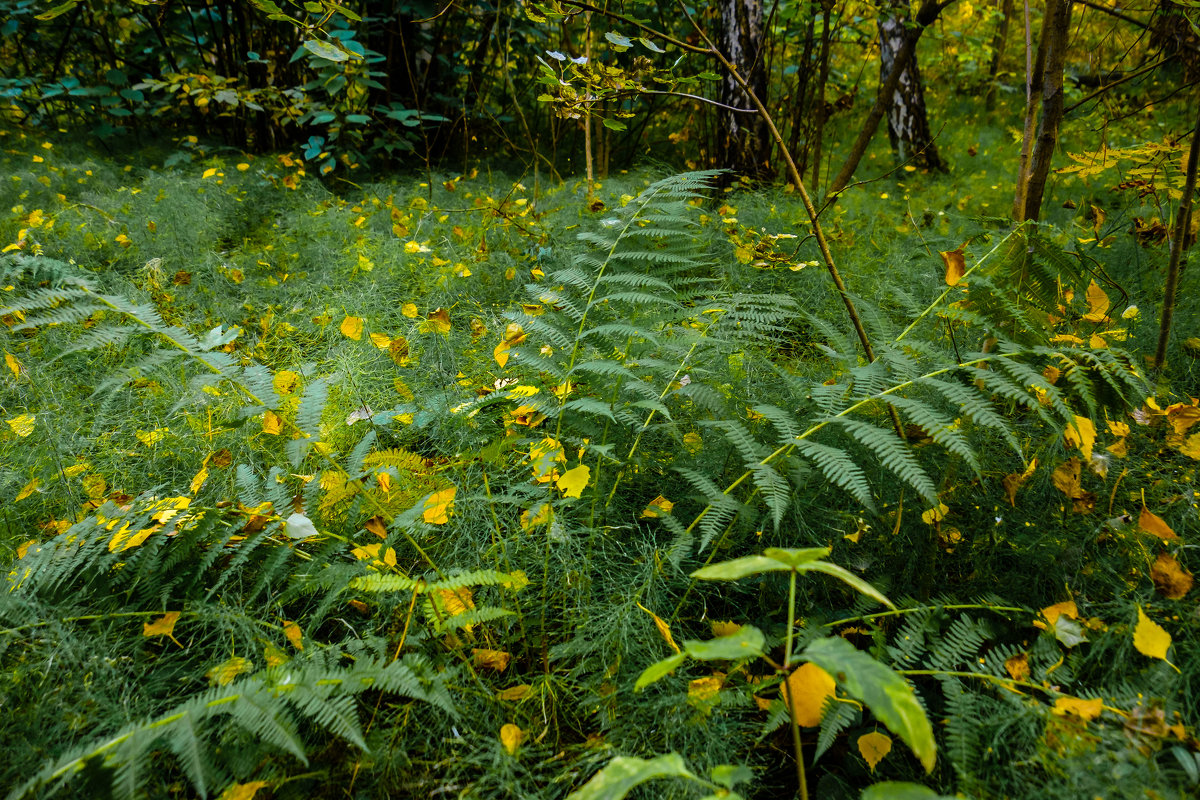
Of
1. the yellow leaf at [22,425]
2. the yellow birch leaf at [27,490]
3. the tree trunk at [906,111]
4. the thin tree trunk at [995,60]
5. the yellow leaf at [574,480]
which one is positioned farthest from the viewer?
the thin tree trunk at [995,60]

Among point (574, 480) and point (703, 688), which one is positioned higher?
point (574, 480)

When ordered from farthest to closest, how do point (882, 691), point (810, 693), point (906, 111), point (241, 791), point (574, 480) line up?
1. point (906, 111)
2. point (574, 480)
3. point (810, 693)
4. point (241, 791)
5. point (882, 691)

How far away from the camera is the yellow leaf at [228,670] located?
1.05 metres

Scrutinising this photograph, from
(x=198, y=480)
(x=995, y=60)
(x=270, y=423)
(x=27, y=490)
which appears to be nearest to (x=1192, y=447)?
(x=270, y=423)

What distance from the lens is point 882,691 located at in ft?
2.14

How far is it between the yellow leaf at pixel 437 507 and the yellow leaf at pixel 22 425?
1.47 m

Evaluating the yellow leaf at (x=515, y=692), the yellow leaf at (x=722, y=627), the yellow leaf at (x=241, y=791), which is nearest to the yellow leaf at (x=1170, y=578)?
the yellow leaf at (x=722, y=627)

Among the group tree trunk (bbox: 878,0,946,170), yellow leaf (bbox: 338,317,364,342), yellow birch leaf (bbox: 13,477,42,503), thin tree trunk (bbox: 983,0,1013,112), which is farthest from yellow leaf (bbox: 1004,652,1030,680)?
thin tree trunk (bbox: 983,0,1013,112)

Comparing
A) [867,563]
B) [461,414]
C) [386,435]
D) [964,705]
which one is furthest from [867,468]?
[386,435]

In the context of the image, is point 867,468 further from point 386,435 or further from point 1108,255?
point 1108,255

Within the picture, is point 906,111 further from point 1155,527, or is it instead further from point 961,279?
point 1155,527

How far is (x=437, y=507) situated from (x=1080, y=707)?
3.97 feet

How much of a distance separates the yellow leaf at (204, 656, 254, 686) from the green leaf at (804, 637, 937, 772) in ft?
3.28

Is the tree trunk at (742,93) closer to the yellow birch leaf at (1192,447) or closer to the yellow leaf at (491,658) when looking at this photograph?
the yellow birch leaf at (1192,447)
